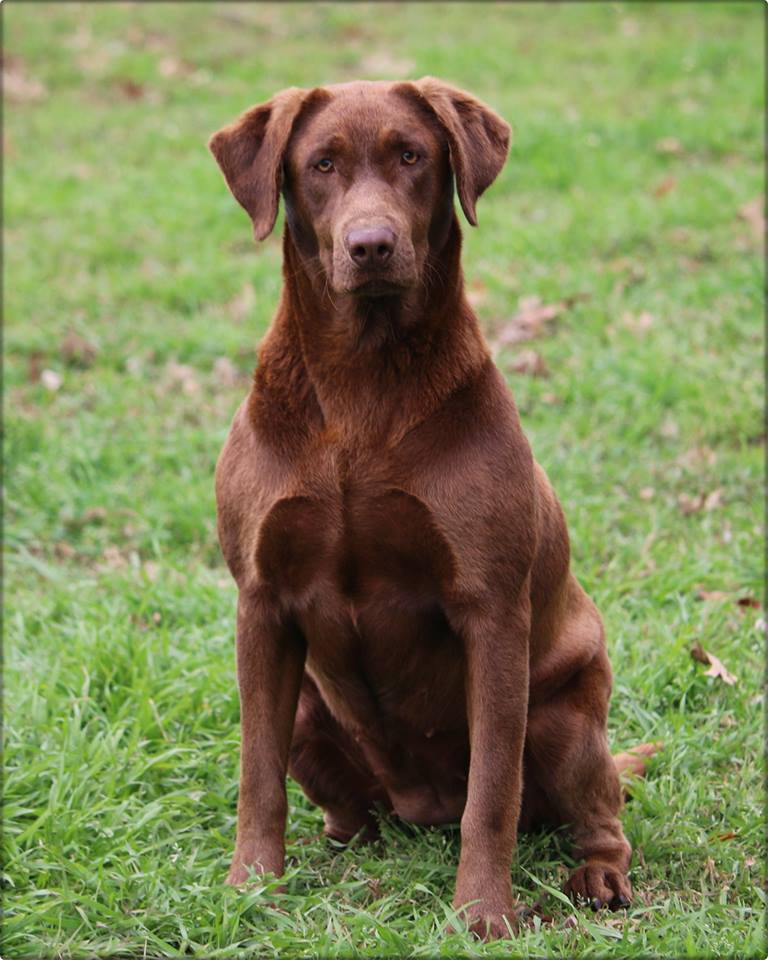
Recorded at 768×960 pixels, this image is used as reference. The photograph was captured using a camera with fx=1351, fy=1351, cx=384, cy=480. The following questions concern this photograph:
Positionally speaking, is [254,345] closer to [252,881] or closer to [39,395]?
[39,395]

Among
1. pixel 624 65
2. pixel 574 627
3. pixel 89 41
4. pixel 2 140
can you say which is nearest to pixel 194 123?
pixel 2 140

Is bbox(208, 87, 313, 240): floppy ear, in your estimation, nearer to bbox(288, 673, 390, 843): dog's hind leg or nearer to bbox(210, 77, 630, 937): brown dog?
bbox(210, 77, 630, 937): brown dog

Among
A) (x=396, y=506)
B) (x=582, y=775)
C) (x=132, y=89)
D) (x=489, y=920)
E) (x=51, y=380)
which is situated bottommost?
(x=51, y=380)

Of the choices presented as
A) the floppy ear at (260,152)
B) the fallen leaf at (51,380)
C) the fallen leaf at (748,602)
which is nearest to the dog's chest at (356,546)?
the floppy ear at (260,152)

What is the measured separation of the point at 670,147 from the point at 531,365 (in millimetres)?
3303

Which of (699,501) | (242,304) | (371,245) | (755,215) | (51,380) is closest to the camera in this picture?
(371,245)

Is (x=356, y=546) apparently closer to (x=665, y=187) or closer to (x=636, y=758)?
(x=636, y=758)

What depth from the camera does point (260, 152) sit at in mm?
3338

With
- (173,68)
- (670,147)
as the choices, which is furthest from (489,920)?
(173,68)

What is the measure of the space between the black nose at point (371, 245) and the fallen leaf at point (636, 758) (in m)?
1.65

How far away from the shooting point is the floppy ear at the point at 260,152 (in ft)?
10.8

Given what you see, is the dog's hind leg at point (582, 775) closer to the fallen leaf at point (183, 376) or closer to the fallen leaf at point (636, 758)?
the fallen leaf at point (636, 758)

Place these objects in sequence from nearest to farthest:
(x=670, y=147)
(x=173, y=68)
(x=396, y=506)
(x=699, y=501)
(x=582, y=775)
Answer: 1. (x=396, y=506)
2. (x=582, y=775)
3. (x=699, y=501)
4. (x=670, y=147)
5. (x=173, y=68)

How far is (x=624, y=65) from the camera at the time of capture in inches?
446
